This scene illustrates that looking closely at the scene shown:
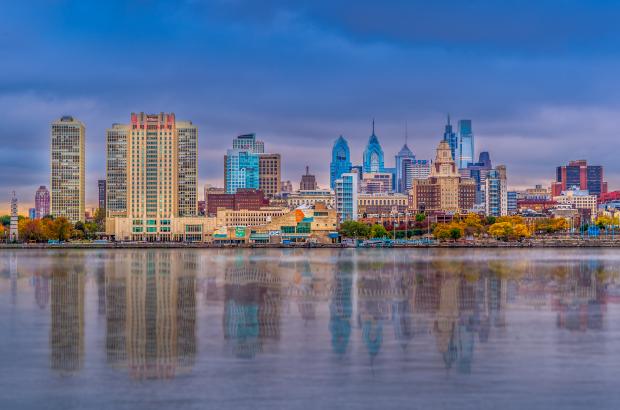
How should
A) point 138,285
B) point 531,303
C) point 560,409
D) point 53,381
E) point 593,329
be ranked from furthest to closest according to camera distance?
point 138,285 → point 531,303 → point 593,329 → point 53,381 → point 560,409

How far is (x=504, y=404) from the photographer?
25328 mm

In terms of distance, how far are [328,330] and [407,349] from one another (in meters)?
5.79

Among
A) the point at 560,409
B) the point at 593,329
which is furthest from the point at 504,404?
the point at 593,329

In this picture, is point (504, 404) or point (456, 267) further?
point (456, 267)

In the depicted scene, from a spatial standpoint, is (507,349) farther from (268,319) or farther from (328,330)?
(268,319)

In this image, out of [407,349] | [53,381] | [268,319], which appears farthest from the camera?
[268,319]

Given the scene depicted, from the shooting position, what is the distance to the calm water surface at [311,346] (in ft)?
86.5

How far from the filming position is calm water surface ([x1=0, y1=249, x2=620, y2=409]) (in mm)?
26375

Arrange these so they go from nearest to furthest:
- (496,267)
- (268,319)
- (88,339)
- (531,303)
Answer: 1. (88,339)
2. (268,319)
3. (531,303)
4. (496,267)

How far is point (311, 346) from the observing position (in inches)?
1361

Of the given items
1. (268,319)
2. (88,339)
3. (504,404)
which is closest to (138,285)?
(268,319)

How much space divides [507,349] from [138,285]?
35.3 metres

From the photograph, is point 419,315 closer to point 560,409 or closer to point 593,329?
point 593,329

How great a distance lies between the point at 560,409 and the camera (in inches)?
984
